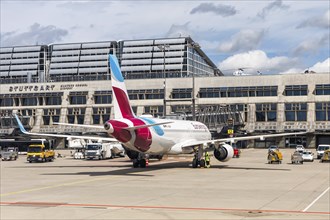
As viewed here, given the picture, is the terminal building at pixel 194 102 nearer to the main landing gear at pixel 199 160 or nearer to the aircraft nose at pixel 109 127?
the main landing gear at pixel 199 160

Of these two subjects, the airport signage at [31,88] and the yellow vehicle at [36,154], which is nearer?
the yellow vehicle at [36,154]

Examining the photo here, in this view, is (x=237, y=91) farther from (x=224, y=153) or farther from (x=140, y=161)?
(x=140, y=161)

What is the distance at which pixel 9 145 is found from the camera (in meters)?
96.9

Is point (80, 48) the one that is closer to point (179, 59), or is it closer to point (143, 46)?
point (143, 46)

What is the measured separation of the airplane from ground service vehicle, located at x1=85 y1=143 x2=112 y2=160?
661 inches

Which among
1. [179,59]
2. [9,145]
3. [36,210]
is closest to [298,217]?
[36,210]

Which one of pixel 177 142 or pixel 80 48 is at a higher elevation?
pixel 80 48

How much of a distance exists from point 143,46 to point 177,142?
118 metres

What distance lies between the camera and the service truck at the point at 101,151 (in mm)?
69688

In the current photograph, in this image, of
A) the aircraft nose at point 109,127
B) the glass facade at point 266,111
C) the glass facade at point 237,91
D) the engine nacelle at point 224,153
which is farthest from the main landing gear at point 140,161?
the glass facade at point 237,91

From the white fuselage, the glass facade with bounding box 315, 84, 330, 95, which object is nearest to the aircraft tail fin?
the white fuselage

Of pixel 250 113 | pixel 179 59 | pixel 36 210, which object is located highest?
pixel 179 59

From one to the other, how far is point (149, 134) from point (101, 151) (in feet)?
85.5

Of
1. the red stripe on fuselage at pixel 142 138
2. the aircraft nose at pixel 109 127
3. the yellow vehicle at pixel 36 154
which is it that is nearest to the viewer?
the aircraft nose at pixel 109 127
